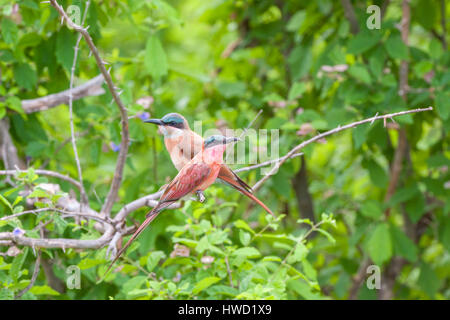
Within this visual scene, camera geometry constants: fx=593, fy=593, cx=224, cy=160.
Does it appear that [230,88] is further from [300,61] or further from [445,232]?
[445,232]

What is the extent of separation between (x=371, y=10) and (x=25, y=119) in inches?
78.3

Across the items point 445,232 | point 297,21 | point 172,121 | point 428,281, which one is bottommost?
point 428,281

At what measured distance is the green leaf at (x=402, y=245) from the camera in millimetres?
3678

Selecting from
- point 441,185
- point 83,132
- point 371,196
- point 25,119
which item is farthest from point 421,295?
point 25,119

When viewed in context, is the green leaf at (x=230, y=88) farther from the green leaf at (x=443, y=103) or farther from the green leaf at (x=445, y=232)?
the green leaf at (x=445, y=232)

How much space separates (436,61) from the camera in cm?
341

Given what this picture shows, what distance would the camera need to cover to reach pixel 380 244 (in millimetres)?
3580

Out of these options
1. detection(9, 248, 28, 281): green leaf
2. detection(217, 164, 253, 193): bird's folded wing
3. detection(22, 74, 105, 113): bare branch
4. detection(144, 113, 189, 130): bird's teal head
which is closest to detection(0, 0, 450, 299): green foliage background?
detection(9, 248, 28, 281): green leaf

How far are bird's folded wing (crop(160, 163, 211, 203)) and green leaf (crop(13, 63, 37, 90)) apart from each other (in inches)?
79.2

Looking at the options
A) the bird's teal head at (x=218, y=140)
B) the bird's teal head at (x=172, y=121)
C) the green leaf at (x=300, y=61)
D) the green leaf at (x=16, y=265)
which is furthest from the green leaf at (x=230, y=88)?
the bird's teal head at (x=218, y=140)

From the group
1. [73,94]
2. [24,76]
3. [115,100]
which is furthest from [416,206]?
[115,100]

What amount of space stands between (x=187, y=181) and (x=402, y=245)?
2886 millimetres

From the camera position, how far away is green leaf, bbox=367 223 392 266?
3.51 m

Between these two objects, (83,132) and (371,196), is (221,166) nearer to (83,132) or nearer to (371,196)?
(83,132)
